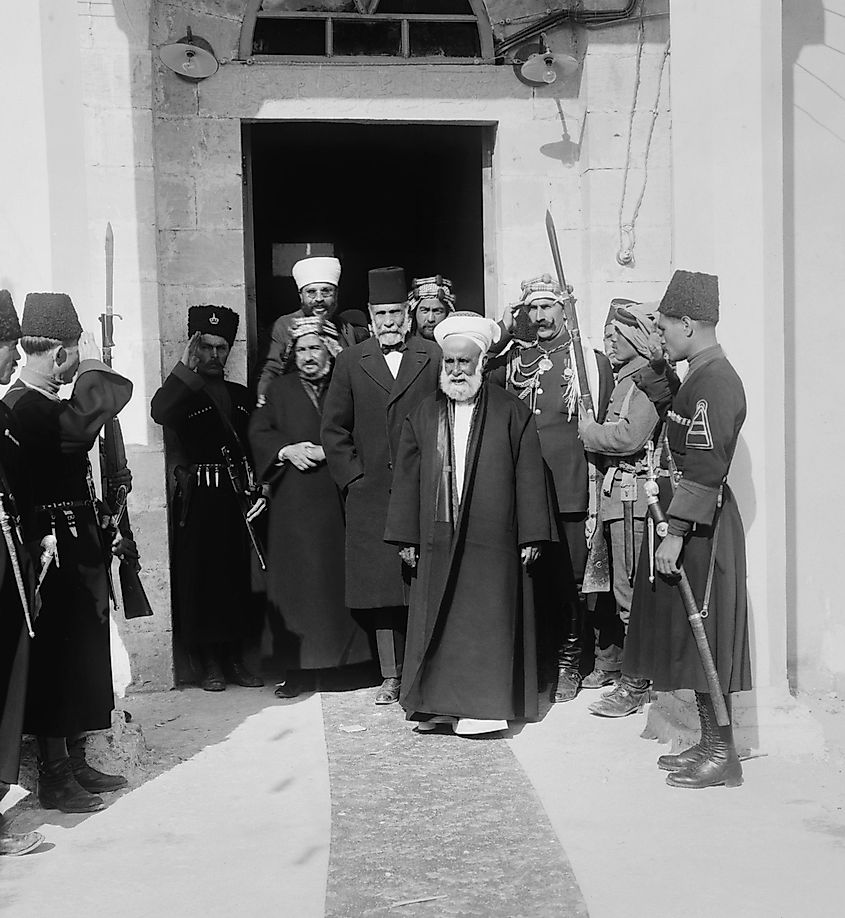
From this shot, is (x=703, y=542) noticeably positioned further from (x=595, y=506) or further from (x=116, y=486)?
(x=116, y=486)

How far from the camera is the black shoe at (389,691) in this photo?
6.27 m

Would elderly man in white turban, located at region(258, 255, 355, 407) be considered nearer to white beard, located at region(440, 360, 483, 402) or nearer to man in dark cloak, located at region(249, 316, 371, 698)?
man in dark cloak, located at region(249, 316, 371, 698)

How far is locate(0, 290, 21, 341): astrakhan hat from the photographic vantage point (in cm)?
431

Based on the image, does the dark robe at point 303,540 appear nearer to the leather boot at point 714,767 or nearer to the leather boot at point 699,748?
the leather boot at point 699,748

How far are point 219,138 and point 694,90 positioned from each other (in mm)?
3010

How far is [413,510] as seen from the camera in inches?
230

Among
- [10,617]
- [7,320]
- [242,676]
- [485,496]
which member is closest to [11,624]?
[10,617]

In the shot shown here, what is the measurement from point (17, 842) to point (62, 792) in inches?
20.2

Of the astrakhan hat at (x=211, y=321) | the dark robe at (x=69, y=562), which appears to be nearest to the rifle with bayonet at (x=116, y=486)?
the dark robe at (x=69, y=562)

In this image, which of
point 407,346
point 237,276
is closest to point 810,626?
point 407,346

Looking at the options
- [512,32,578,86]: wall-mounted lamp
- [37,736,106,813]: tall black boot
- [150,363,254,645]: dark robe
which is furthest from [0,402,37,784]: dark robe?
[512,32,578,86]: wall-mounted lamp

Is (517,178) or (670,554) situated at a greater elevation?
(517,178)

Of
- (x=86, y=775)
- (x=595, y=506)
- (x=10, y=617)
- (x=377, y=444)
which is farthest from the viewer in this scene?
(x=377, y=444)

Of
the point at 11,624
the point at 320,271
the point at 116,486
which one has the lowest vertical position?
the point at 11,624
